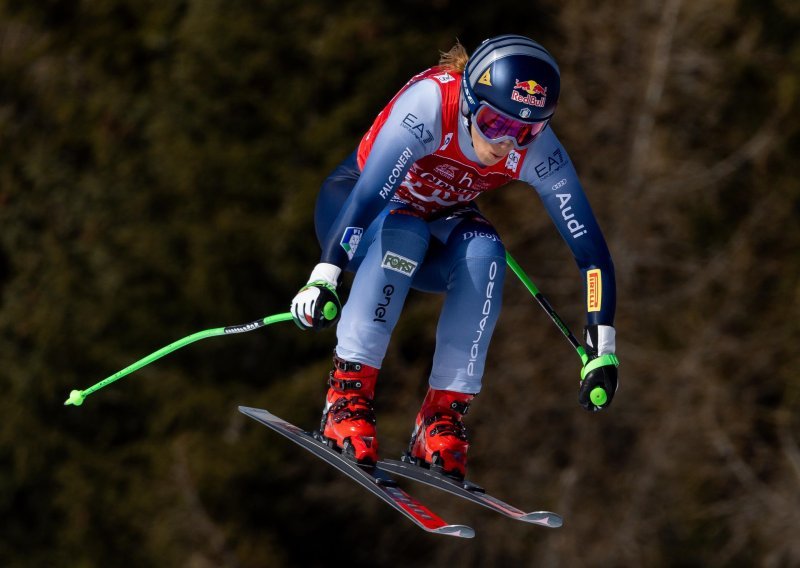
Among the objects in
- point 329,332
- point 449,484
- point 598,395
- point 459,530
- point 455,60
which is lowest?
point 459,530

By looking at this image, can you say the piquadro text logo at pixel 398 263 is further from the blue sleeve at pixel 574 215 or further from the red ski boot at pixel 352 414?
the blue sleeve at pixel 574 215

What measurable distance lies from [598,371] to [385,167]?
1373mm

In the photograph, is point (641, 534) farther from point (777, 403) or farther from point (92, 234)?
point (92, 234)

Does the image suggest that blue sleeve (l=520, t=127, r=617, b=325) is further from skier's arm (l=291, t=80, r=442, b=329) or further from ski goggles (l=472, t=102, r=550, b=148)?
skier's arm (l=291, t=80, r=442, b=329)

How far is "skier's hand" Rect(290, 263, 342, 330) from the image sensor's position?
720 centimetres

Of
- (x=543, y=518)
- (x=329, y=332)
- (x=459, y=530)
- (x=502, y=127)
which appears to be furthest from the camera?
(x=329, y=332)

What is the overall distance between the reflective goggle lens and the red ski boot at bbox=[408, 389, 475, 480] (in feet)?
4.27

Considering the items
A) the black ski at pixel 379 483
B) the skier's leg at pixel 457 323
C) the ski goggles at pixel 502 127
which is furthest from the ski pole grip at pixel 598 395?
the ski goggles at pixel 502 127

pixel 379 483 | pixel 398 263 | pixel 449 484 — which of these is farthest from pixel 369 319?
pixel 449 484

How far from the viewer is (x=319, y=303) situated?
720 centimetres

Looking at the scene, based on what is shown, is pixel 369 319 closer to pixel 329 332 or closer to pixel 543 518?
pixel 543 518

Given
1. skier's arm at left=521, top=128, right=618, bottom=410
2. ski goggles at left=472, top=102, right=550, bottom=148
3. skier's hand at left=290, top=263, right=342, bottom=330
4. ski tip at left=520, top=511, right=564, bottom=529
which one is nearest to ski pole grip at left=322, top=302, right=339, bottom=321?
skier's hand at left=290, top=263, right=342, bottom=330

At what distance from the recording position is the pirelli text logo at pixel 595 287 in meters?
7.70

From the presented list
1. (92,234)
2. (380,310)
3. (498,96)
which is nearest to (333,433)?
(380,310)
